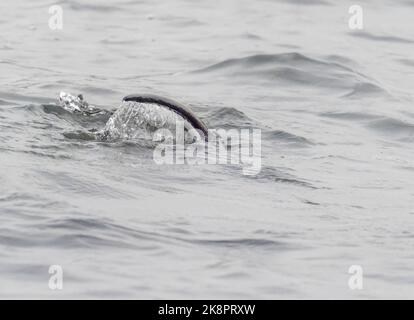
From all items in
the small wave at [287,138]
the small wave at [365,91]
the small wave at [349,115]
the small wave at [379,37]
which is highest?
the small wave at [379,37]

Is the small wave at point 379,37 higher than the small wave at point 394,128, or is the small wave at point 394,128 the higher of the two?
the small wave at point 379,37

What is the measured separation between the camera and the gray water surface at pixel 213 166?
642 cm

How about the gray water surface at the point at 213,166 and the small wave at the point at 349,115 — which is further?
the small wave at the point at 349,115

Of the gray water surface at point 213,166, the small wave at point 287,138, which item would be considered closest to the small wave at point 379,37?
the gray water surface at point 213,166

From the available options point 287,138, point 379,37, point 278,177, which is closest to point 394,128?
point 287,138

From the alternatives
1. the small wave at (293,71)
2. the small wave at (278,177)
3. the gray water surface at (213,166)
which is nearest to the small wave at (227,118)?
the gray water surface at (213,166)

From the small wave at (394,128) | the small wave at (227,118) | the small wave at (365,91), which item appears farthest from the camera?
the small wave at (365,91)

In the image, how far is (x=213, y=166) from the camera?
8656mm

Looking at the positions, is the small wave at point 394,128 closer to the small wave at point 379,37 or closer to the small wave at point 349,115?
Answer: the small wave at point 349,115

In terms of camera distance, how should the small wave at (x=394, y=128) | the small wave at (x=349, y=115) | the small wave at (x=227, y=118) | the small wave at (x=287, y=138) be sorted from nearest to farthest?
the small wave at (x=287, y=138), the small wave at (x=227, y=118), the small wave at (x=394, y=128), the small wave at (x=349, y=115)

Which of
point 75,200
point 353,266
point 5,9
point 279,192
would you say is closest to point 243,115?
point 279,192

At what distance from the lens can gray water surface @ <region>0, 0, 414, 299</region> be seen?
21.1 feet

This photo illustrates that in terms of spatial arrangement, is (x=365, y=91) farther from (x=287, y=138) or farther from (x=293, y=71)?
(x=287, y=138)

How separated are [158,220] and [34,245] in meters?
0.93
